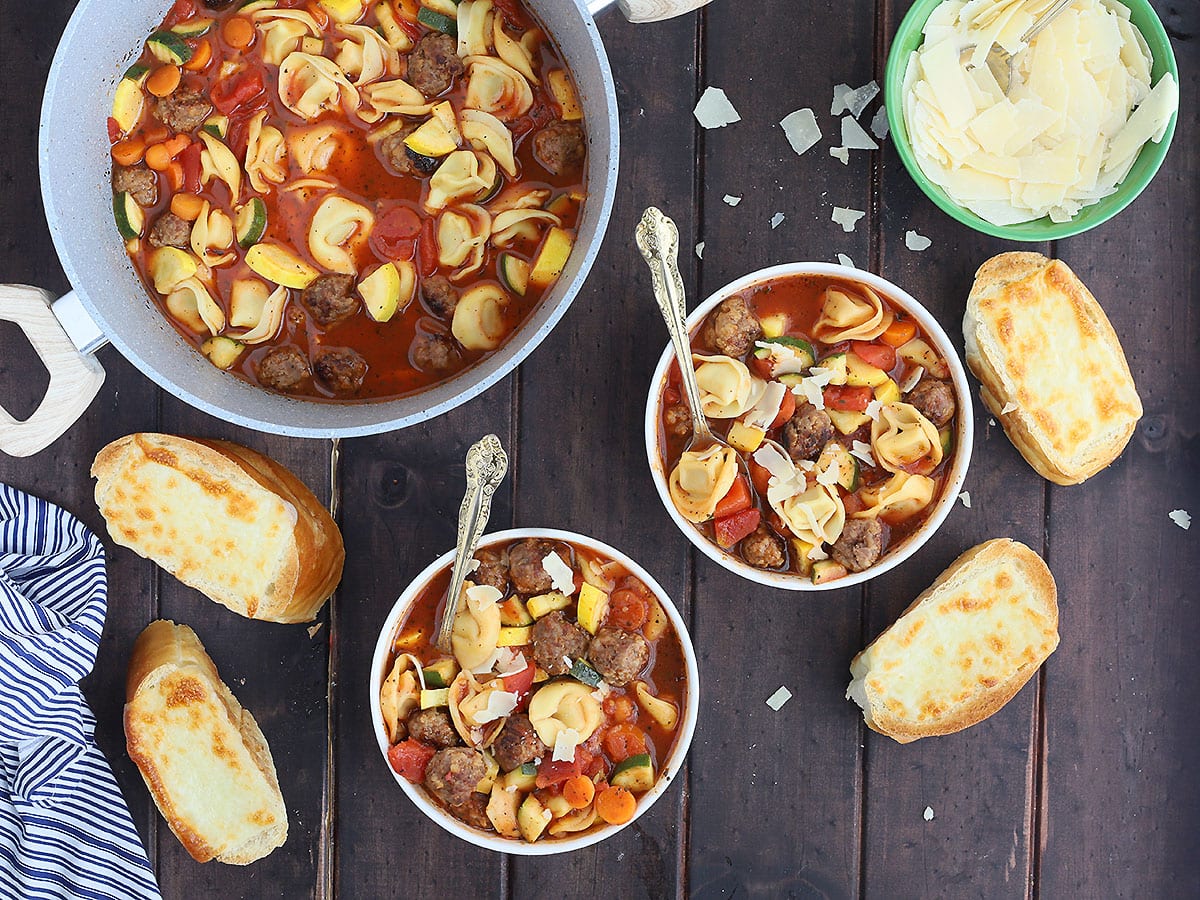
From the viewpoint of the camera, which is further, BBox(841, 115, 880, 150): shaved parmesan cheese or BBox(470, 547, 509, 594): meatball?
BBox(841, 115, 880, 150): shaved parmesan cheese

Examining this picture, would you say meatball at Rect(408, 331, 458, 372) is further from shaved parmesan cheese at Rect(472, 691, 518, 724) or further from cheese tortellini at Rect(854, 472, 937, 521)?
cheese tortellini at Rect(854, 472, 937, 521)

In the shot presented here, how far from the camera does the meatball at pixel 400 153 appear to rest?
2.79 m

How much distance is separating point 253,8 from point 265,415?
107 centimetres

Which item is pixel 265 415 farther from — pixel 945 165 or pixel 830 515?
pixel 945 165

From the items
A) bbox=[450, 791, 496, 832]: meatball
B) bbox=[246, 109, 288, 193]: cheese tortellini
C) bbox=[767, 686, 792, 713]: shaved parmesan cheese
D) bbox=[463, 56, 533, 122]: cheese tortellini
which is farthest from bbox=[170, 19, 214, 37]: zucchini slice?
bbox=[767, 686, 792, 713]: shaved parmesan cheese

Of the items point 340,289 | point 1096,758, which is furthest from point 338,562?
point 1096,758

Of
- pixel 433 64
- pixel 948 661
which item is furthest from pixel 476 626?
pixel 433 64

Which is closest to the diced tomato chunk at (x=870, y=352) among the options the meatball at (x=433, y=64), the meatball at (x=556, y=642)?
the meatball at (x=556, y=642)

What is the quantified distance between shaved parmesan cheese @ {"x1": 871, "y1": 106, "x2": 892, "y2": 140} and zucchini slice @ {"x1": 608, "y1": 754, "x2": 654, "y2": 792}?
6.55 ft

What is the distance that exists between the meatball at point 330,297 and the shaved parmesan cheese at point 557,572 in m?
0.89

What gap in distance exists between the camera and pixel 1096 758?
3.41 meters

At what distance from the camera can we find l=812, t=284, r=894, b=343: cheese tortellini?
3049mm

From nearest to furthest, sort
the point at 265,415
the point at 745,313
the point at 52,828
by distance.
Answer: the point at 265,415 → the point at 745,313 → the point at 52,828

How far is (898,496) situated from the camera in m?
3.05
